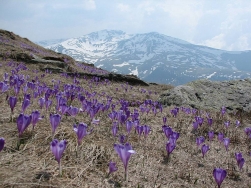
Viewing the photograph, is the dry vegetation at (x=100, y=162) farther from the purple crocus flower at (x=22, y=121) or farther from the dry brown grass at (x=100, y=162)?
the purple crocus flower at (x=22, y=121)

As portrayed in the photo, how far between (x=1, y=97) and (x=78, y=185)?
3694 millimetres

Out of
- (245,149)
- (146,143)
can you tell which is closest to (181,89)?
(245,149)

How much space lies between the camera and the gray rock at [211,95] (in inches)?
390

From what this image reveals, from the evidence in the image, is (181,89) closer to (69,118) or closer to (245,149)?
(245,149)

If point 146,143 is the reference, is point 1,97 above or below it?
above

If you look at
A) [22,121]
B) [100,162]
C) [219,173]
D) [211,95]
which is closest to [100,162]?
[100,162]

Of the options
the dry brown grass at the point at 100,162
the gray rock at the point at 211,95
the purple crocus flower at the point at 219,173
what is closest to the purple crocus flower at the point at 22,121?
the dry brown grass at the point at 100,162

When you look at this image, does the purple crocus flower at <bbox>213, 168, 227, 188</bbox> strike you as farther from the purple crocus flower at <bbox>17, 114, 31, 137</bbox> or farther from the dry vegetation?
the purple crocus flower at <bbox>17, 114, 31, 137</bbox>

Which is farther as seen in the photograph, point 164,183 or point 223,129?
point 223,129

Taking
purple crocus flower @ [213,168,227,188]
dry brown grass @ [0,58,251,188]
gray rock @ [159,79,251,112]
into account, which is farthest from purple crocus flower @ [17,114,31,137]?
gray rock @ [159,79,251,112]

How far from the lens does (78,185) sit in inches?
97.2

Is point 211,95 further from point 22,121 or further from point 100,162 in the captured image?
point 22,121

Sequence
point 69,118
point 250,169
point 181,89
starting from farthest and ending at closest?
1. point 181,89
2. point 69,118
3. point 250,169

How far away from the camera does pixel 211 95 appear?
10852 mm
